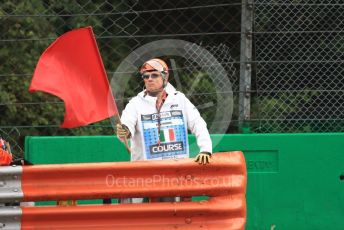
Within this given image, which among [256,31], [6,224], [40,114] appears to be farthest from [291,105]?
[6,224]

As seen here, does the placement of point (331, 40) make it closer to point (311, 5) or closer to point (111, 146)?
point (311, 5)

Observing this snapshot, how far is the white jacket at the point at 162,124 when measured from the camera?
23.9 feet

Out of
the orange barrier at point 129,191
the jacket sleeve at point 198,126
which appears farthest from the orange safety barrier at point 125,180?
the jacket sleeve at point 198,126

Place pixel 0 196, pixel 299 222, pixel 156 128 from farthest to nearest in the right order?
pixel 299 222 < pixel 156 128 < pixel 0 196

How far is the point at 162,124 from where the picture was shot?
7305 mm

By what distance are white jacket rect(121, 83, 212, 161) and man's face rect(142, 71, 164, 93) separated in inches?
2.9

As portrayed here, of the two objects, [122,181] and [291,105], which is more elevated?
[291,105]

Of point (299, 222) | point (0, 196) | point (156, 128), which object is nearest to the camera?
point (0, 196)

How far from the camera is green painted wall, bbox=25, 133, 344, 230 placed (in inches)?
333

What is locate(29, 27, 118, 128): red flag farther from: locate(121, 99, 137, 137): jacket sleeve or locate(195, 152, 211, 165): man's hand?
locate(195, 152, 211, 165): man's hand

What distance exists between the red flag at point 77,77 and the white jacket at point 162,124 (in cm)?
41

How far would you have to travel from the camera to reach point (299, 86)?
28.8 feet

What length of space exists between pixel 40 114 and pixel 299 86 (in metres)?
2.75

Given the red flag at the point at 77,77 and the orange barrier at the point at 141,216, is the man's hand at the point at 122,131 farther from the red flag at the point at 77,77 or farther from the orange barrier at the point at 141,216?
the orange barrier at the point at 141,216
